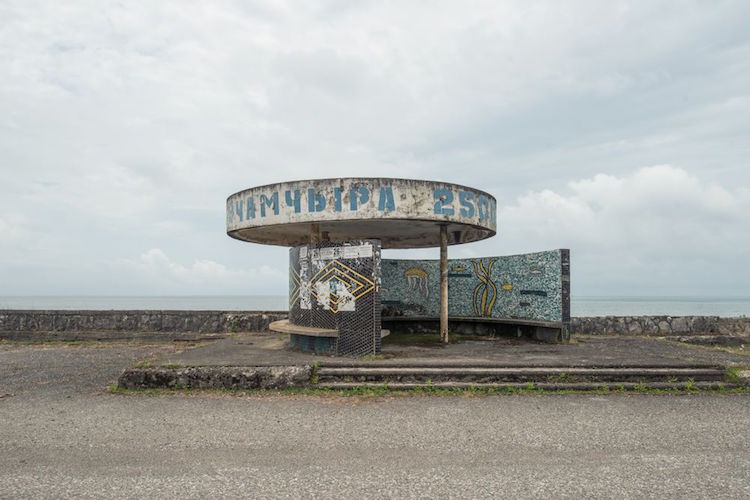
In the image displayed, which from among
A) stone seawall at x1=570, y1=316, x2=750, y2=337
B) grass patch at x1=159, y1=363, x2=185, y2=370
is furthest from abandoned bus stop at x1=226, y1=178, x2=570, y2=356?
stone seawall at x1=570, y1=316, x2=750, y2=337

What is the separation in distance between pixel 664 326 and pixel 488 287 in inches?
241

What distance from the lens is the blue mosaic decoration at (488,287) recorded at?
14.4m

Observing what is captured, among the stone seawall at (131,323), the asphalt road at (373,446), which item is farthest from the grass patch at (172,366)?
the stone seawall at (131,323)

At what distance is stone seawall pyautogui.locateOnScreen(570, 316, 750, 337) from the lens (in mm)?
16859

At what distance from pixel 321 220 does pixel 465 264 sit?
25.1ft

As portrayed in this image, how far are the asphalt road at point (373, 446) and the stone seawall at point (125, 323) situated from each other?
9448mm

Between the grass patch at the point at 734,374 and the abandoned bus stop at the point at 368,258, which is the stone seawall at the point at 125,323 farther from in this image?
the grass patch at the point at 734,374

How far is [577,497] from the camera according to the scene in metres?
4.50

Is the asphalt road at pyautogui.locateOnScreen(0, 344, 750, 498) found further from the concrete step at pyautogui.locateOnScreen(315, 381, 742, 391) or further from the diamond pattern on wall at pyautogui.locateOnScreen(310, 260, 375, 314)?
the diamond pattern on wall at pyautogui.locateOnScreen(310, 260, 375, 314)

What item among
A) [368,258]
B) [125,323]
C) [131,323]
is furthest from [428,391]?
[125,323]

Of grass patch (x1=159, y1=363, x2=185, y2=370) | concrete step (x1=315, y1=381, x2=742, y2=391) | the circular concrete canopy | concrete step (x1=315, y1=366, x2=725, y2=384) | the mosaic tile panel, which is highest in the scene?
the circular concrete canopy

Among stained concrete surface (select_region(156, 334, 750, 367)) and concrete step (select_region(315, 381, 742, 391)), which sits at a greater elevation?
stained concrete surface (select_region(156, 334, 750, 367))

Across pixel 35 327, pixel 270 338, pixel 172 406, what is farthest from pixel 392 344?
pixel 35 327

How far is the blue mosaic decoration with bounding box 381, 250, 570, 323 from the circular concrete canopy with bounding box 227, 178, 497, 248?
243 cm
